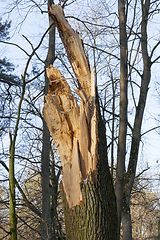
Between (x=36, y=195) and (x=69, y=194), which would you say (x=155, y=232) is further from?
(x=69, y=194)

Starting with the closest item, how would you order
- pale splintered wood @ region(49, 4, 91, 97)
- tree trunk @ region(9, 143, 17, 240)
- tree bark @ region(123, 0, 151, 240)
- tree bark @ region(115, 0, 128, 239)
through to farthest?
tree trunk @ region(9, 143, 17, 240) → pale splintered wood @ region(49, 4, 91, 97) → tree bark @ region(115, 0, 128, 239) → tree bark @ region(123, 0, 151, 240)

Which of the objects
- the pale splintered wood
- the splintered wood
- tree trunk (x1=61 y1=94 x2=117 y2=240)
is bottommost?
tree trunk (x1=61 y1=94 x2=117 y2=240)

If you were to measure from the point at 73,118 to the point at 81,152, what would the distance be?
43cm

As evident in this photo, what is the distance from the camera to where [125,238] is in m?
4.32

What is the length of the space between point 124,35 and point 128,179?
285 centimetres

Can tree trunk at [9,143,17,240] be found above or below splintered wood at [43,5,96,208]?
below

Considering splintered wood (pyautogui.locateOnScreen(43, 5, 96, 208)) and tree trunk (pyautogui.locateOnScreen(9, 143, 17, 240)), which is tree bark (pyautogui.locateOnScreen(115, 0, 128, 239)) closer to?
splintered wood (pyautogui.locateOnScreen(43, 5, 96, 208))

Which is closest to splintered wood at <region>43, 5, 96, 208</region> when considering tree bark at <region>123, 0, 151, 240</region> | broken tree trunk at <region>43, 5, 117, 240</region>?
broken tree trunk at <region>43, 5, 117, 240</region>

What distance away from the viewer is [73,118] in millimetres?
2646

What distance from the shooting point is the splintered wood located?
2398 mm

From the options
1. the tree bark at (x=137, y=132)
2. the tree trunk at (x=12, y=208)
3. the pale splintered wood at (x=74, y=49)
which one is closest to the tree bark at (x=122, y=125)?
the tree bark at (x=137, y=132)

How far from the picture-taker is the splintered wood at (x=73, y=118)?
240cm

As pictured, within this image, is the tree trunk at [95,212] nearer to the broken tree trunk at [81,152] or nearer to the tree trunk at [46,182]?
the broken tree trunk at [81,152]

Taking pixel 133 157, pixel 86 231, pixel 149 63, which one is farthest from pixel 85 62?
pixel 149 63
